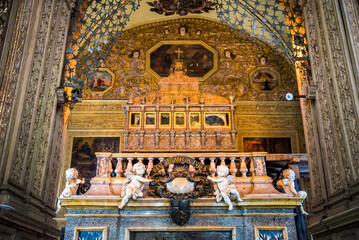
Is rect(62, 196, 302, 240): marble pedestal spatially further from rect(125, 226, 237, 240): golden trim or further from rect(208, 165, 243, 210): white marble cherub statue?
rect(208, 165, 243, 210): white marble cherub statue

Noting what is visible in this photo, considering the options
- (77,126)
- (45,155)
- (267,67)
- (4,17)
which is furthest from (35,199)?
(267,67)

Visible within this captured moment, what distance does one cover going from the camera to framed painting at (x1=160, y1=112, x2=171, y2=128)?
445 inches

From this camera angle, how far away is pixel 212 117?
1127cm

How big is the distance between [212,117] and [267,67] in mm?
4335

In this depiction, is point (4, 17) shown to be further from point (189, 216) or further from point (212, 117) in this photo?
point (212, 117)

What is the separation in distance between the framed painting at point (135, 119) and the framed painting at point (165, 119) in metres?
0.67

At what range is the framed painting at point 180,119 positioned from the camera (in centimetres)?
1131

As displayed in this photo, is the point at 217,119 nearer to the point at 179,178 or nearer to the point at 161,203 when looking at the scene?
the point at 179,178

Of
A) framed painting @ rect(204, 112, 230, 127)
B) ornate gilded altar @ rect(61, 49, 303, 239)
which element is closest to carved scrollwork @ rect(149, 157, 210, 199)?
ornate gilded altar @ rect(61, 49, 303, 239)

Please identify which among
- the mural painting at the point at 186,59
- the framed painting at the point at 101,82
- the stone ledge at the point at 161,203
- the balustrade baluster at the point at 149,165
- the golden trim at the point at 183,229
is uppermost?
the mural painting at the point at 186,59

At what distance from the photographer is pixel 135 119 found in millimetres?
11297

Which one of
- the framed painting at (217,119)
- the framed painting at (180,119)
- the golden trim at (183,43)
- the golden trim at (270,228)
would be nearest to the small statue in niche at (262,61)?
the golden trim at (183,43)

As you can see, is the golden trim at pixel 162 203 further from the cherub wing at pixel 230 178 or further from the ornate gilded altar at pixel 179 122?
the ornate gilded altar at pixel 179 122

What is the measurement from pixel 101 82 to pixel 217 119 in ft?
16.9
